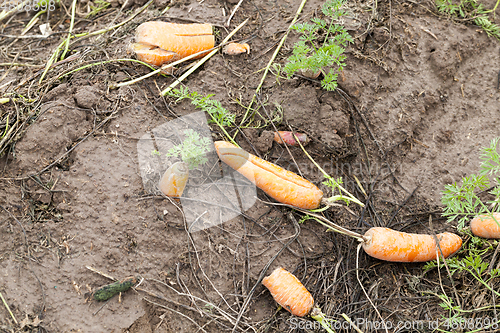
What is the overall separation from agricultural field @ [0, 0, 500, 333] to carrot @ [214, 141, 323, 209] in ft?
0.06

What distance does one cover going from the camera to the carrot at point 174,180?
255 centimetres

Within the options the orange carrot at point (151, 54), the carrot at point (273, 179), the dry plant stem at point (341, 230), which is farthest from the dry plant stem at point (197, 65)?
the dry plant stem at point (341, 230)

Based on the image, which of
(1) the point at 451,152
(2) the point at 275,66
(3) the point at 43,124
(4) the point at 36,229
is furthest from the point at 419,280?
(3) the point at 43,124

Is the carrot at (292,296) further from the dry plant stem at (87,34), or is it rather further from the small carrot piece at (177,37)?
the dry plant stem at (87,34)

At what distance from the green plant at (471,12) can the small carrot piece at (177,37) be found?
8.17 feet

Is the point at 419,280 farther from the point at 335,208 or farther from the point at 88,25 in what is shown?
the point at 88,25

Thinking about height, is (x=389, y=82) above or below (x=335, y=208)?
above

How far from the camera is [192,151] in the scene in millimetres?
2537

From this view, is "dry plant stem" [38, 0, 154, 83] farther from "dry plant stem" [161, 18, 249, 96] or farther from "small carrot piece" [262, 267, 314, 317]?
"small carrot piece" [262, 267, 314, 317]

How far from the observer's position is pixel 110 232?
8.01 feet

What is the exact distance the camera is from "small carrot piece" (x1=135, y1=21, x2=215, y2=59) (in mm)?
2977

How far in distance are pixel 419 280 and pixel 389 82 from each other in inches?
70.3

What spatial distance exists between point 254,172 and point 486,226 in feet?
6.03

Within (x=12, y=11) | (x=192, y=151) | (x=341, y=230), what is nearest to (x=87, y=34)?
(x=12, y=11)
